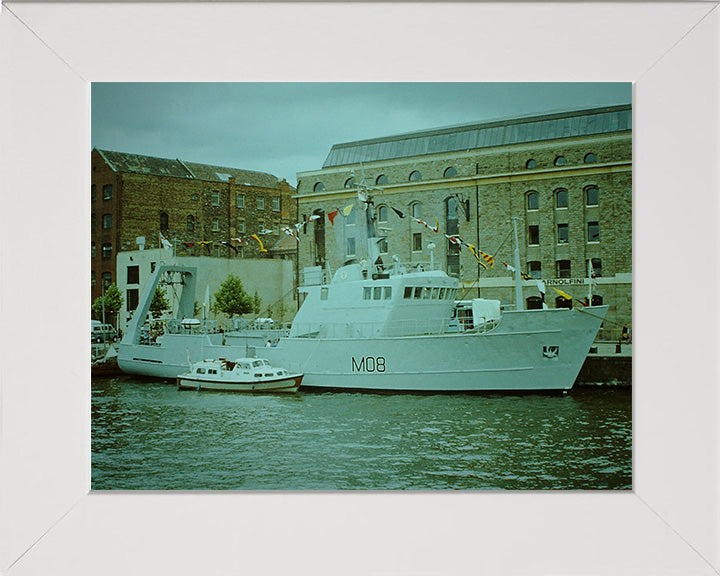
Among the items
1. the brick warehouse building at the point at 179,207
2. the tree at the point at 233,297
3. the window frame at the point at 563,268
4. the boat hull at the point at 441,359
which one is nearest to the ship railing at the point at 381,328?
the boat hull at the point at 441,359

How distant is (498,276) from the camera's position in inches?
311

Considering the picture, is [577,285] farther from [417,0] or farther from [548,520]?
[417,0]

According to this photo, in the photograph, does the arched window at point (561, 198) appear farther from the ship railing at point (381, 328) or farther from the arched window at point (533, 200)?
the ship railing at point (381, 328)

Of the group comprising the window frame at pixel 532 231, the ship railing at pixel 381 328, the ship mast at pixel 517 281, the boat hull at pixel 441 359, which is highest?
the window frame at pixel 532 231

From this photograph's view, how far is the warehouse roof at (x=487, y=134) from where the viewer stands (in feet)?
23.3

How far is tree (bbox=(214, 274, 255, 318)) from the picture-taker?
25.0 ft

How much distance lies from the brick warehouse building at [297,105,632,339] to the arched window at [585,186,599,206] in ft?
0.04

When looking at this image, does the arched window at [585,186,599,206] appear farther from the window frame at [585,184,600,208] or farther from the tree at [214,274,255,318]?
the tree at [214,274,255,318]

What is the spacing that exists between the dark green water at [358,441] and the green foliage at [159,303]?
79 cm

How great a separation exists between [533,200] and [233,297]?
3.47 m

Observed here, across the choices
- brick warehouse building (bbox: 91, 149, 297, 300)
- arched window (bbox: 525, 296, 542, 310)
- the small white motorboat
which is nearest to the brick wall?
arched window (bbox: 525, 296, 542, 310)

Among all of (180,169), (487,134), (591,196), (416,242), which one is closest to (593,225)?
(591,196)
